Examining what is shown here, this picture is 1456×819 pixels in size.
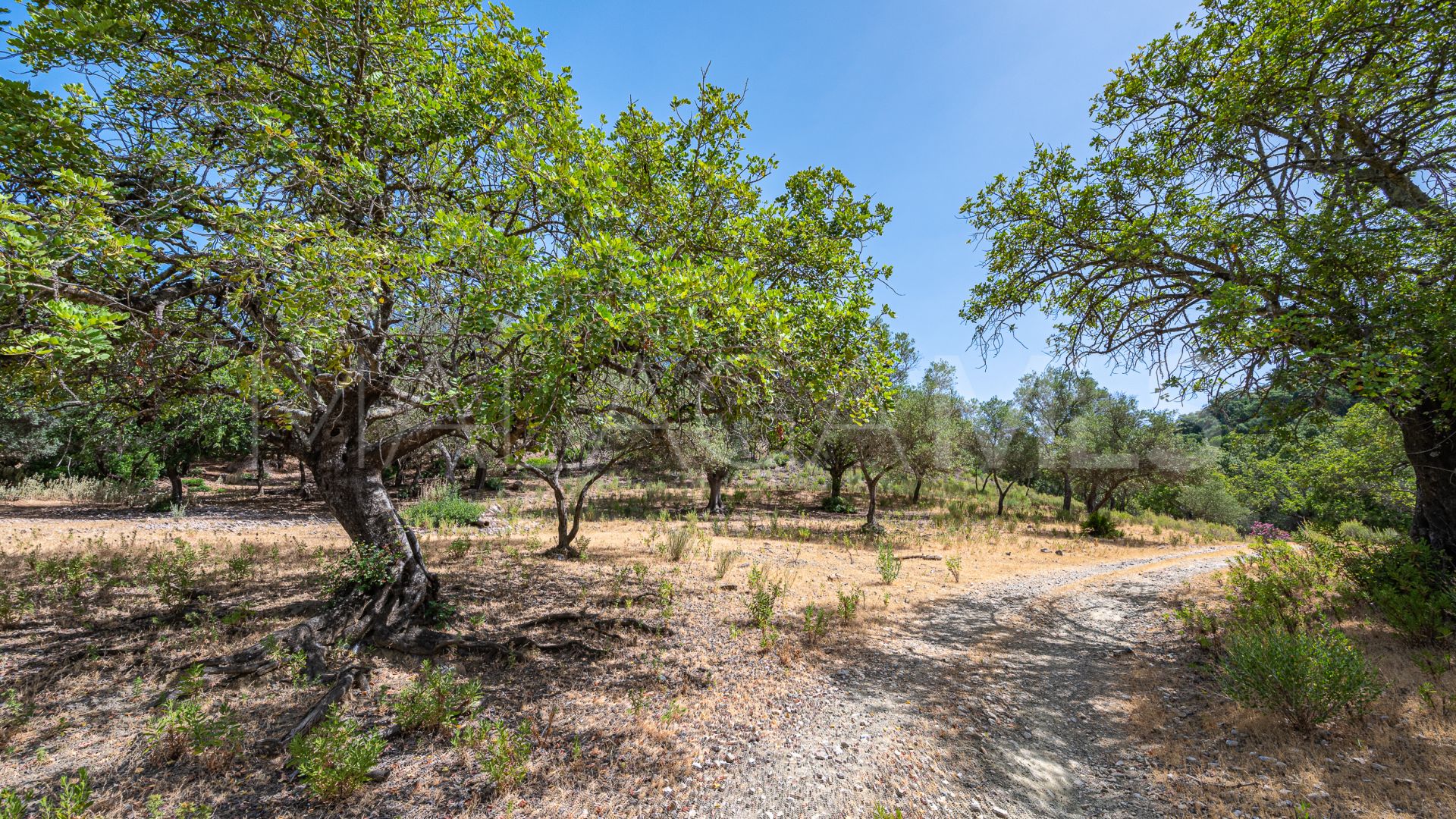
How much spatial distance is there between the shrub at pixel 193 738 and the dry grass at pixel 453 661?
0.09m

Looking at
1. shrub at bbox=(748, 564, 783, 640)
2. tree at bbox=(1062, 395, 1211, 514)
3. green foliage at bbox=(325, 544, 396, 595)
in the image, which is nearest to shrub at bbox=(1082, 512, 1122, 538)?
tree at bbox=(1062, 395, 1211, 514)

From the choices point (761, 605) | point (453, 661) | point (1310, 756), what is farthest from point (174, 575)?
point (1310, 756)

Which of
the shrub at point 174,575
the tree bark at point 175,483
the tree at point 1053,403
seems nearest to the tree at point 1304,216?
the shrub at point 174,575

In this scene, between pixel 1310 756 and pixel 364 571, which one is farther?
pixel 364 571

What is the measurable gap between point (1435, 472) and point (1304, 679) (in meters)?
5.72

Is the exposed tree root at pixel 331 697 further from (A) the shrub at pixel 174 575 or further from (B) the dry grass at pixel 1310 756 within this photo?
(B) the dry grass at pixel 1310 756

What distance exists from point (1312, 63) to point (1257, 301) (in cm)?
314

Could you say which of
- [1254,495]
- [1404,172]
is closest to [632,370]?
[1404,172]

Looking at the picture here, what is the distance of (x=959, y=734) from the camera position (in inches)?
180

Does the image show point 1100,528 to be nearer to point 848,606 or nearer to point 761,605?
point 848,606

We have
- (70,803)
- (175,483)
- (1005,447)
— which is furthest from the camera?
(1005,447)

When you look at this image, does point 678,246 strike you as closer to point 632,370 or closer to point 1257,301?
point 632,370

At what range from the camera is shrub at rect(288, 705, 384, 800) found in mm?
3271

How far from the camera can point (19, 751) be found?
368 cm
